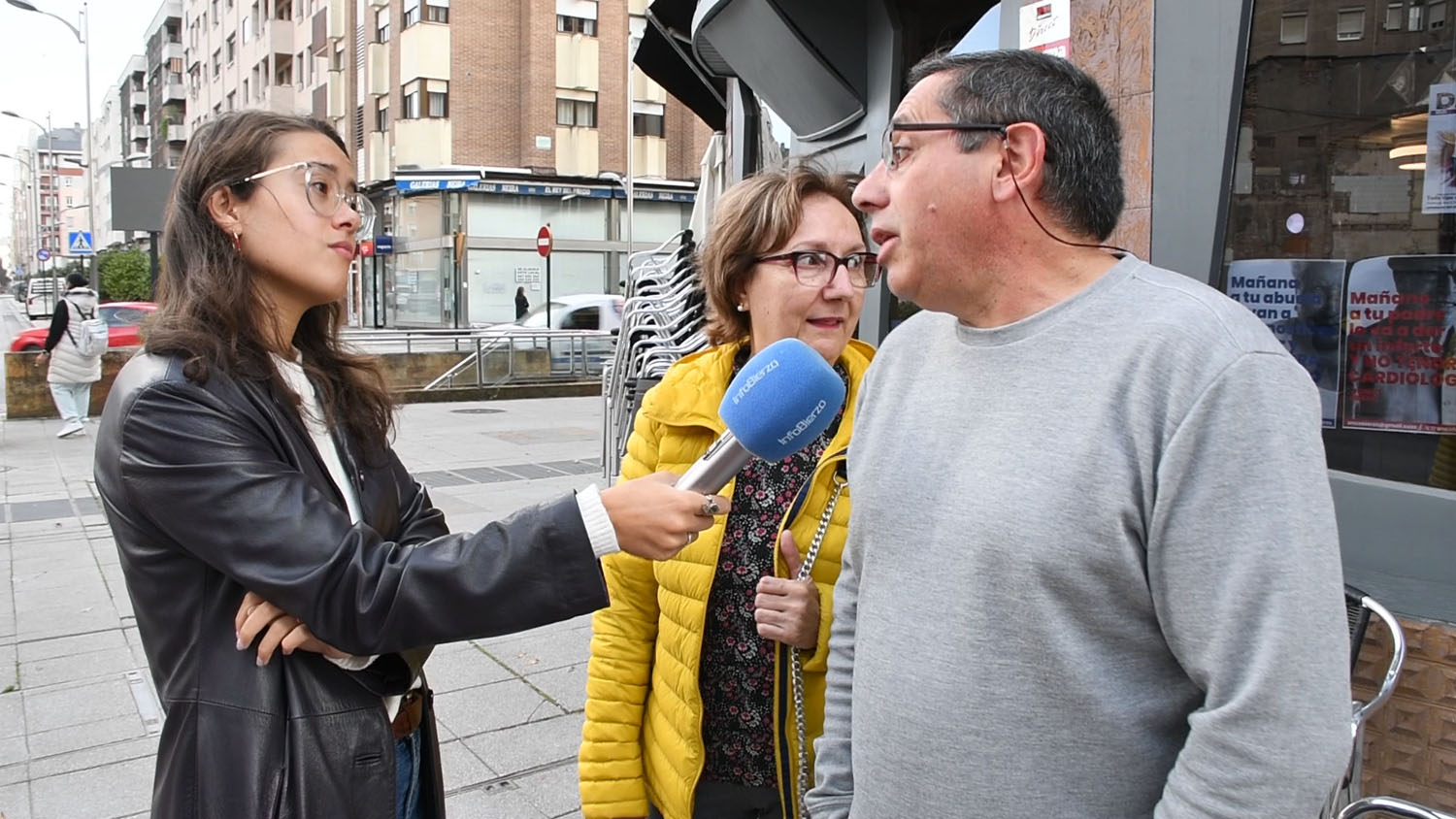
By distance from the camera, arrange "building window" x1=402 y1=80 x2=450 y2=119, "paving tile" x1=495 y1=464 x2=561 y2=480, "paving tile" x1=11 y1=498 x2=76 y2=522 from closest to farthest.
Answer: "paving tile" x1=11 y1=498 x2=76 y2=522
"paving tile" x1=495 y1=464 x2=561 y2=480
"building window" x1=402 y1=80 x2=450 y2=119

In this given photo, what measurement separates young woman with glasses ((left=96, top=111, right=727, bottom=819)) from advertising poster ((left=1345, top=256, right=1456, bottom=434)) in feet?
7.72

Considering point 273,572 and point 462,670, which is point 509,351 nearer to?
point 462,670

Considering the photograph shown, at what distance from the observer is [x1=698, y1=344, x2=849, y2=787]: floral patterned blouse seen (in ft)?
7.27

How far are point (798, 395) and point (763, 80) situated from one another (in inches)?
181

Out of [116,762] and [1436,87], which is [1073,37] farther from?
[116,762]

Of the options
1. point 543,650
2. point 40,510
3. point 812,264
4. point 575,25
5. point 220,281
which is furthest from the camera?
point 575,25

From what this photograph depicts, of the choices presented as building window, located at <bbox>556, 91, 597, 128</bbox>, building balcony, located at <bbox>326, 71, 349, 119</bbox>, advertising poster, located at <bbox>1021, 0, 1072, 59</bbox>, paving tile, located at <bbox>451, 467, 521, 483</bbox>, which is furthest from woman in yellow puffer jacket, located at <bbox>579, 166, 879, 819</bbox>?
building balcony, located at <bbox>326, 71, 349, 119</bbox>

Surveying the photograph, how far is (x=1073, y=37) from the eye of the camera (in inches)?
133

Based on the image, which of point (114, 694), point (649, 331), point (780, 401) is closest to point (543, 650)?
point (649, 331)

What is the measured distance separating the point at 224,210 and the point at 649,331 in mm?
3000

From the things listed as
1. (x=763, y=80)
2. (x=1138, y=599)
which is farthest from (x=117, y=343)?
(x=1138, y=599)

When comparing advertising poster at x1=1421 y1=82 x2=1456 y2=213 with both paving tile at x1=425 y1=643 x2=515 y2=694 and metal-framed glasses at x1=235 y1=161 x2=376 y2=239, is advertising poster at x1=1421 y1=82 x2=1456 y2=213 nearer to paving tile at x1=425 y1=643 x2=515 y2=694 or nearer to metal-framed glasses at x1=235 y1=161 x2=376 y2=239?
metal-framed glasses at x1=235 y1=161 x2=376 y2=239

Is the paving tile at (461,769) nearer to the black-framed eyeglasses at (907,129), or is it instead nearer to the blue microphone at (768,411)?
the blue microphone at (768,411)

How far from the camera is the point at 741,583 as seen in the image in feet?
7.29
